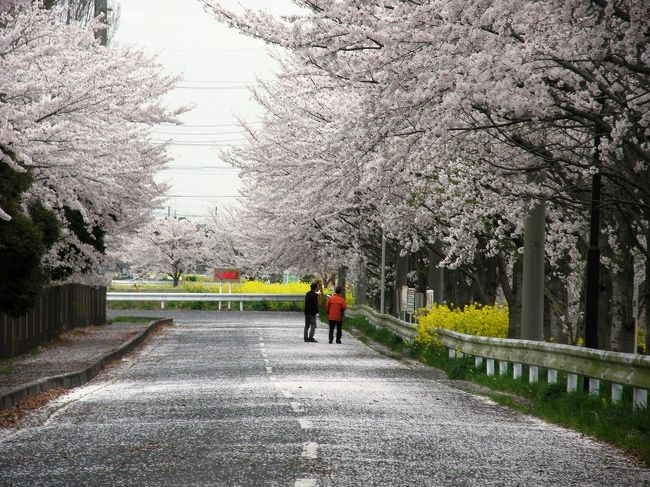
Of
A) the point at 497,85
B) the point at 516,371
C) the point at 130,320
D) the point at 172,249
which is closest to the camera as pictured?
the point at 497,85

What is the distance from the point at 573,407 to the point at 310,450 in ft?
18.8

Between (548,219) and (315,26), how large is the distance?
15739 mm

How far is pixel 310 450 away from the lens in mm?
11125

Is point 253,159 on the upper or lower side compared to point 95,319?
upper

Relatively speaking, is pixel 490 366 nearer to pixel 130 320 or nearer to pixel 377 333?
pixel 377 333

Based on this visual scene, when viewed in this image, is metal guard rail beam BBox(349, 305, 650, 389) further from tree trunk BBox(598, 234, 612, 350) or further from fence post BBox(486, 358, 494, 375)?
tree trunk BBox(598, 234, 612, 350)

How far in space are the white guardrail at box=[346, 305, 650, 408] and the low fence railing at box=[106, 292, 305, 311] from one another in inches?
1774

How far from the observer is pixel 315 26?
14.6 metres

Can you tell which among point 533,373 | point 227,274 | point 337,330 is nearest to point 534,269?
point 533,373

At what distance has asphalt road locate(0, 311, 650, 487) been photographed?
9820 millimetres

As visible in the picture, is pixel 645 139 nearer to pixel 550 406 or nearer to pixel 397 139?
pixel 550 406

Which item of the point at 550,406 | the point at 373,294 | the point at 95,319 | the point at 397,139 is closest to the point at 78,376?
the point at 397,139

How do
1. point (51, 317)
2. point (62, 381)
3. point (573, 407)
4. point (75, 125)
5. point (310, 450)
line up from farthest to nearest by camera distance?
point (51, 317) < point (75, 125) < point (62, 381) < point (573, 407) < point (310, 450)

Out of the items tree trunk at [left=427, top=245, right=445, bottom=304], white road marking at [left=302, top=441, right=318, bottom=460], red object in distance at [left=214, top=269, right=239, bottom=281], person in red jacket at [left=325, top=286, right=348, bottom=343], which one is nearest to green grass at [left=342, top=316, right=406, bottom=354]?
person in red jacket at [left=325, top=286, right=348, bottom=343]
